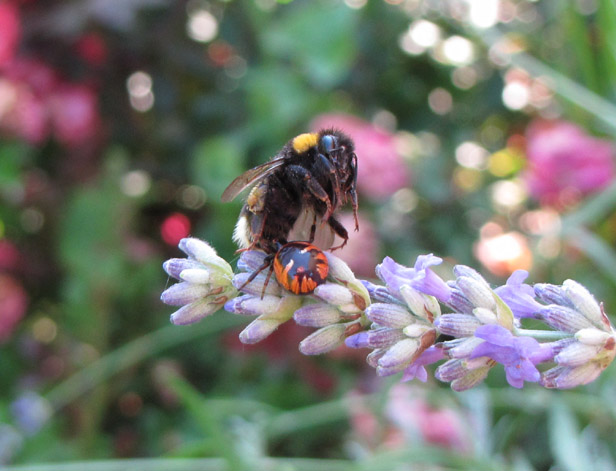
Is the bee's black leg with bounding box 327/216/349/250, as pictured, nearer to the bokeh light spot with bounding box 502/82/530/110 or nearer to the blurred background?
the blurred background

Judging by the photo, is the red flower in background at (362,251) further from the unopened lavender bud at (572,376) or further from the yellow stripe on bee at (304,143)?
the unopened lavender bud at (572,376)

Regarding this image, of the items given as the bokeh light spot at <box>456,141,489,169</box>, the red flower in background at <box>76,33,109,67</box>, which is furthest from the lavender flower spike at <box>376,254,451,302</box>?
the bokeh light spot at <box>456,141,489,169</box>

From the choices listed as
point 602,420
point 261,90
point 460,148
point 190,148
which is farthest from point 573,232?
point 190,148

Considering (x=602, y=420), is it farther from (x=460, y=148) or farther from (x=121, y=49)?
(x=121, y=49)

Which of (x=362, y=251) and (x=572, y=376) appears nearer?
(x=572, y=376)

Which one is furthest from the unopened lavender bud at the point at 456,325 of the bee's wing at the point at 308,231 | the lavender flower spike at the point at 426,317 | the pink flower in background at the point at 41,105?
the pink flower in background at the point at 41,105

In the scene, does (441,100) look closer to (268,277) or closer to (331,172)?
(331,172)

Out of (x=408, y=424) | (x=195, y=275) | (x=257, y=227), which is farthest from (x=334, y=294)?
(x=408, y=424)
